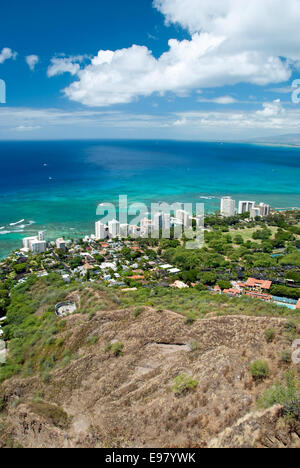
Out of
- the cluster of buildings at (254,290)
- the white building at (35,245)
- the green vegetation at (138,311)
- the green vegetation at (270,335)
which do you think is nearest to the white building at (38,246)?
the white building at (35,245)

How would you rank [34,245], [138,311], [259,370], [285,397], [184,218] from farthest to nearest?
1. [184,218]
2. [34,245]
3. [138,311]
4. [259,370]
5. [285,397]

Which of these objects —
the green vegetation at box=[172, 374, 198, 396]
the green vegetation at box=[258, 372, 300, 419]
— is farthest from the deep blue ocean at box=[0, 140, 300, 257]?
the green vegetation at box=[258, 372, 300, 419]

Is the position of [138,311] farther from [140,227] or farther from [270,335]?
[140,227]

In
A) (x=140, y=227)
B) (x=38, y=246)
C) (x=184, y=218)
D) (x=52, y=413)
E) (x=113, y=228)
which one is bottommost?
(x=38, y=246)

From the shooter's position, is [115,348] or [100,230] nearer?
[115,348]

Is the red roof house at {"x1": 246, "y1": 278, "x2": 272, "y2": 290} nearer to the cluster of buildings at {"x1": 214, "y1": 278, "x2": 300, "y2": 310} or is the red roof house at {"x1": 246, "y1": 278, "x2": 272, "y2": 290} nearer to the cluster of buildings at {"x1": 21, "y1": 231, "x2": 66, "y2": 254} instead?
the cluster of buildings at {"x1": 214, "y1": 278, "x2": 300, "y2": 310}

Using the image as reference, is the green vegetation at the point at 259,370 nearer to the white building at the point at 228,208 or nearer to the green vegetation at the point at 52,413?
the green vegetation at the point at 52,413

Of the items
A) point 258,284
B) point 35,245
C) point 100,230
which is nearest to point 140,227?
point 100,230
